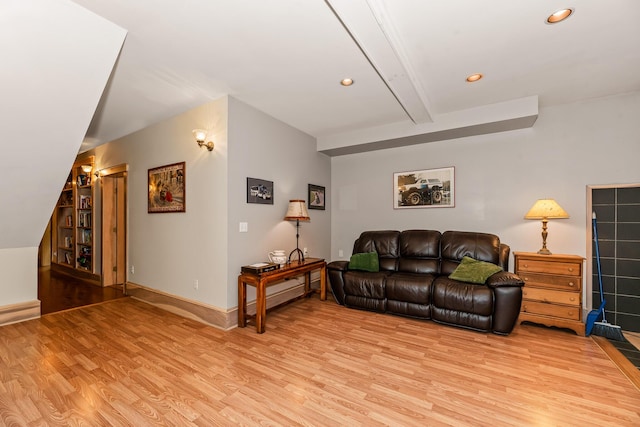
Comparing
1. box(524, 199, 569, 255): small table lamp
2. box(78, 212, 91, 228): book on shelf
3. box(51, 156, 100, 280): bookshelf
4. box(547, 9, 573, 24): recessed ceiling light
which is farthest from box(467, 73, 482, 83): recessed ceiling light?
box(78, 212, 91, 228): book on shelf

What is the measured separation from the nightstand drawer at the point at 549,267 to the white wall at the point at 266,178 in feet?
9.18

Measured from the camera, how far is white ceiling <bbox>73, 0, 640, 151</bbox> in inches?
72.1

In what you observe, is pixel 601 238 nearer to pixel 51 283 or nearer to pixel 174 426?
pixel 174 426

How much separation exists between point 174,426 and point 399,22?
9.85 feet

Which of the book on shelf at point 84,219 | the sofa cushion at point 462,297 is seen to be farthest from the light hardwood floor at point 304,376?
the book on shelf at point 84,219

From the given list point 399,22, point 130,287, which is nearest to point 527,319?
point 399,22

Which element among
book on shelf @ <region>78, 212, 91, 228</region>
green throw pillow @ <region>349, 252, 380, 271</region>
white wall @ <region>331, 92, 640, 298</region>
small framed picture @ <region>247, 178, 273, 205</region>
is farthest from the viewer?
book on shelf @ <region>78, 212, 91, 228</region>

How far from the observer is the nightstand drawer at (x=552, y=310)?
2879 millimetres

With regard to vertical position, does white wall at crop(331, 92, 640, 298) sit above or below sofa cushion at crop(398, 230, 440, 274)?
above

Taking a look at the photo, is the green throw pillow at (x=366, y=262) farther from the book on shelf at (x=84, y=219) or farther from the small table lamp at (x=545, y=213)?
the book on shelf at (x=84, y=219)

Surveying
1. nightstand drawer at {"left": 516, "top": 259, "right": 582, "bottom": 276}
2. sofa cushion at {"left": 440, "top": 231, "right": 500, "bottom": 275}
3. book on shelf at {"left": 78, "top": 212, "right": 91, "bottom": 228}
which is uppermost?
book on shelf at {"left": 78, "top": 212, "right": 91, "bottom": 228}

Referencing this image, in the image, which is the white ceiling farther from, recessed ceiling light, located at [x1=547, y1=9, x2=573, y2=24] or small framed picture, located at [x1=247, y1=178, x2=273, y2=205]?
small framed picture, located at [x1=247, y1=178, x2=273, y2=205]

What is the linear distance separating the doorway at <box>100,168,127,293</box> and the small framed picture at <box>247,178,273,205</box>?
2867mm

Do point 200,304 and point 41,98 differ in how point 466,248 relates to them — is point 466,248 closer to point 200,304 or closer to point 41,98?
point 200,304
